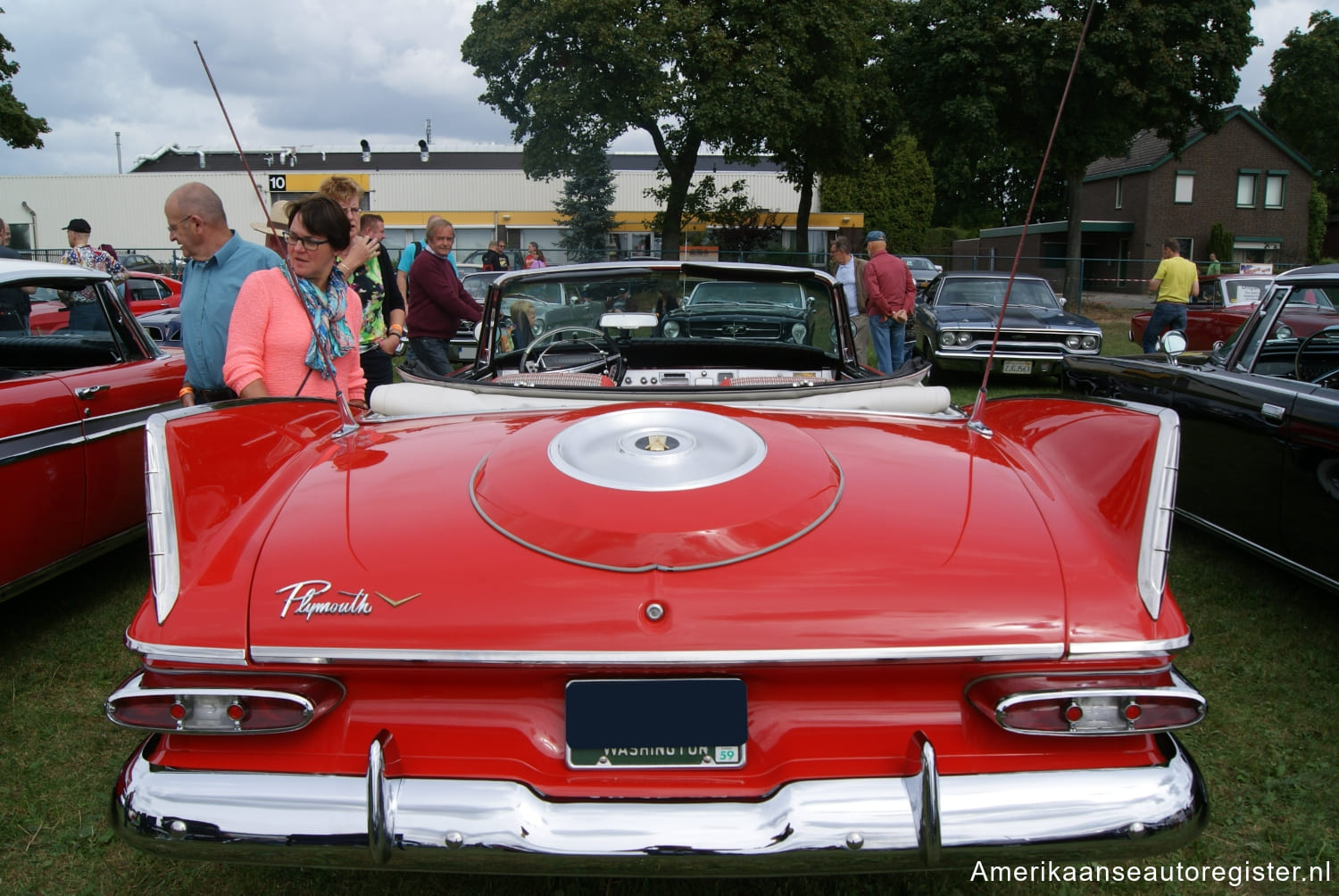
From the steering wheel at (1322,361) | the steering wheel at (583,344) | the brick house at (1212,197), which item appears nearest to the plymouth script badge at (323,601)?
the steering wheel at (583,344)

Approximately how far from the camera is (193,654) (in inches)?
61.7

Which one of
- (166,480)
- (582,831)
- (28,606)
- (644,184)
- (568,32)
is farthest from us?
(644,184)

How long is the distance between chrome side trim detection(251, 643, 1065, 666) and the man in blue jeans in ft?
32.8

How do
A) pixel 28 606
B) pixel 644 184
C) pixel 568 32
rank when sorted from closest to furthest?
pixel 28 606, pixel 568 32, pixel 644 184

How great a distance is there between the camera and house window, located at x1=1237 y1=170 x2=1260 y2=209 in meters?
39.7

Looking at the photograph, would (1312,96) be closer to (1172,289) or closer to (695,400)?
(1172,289)

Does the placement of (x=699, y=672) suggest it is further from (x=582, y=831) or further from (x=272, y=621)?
(x=272, y=621)

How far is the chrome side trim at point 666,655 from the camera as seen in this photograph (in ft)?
4.93

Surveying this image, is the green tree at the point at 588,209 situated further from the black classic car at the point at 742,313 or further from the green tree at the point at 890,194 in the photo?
the black classic car at the point at 742,313

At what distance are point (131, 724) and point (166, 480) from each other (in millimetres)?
506

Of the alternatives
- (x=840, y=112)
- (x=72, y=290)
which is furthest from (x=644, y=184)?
(x=72, y=290)

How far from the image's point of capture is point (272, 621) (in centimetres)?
157

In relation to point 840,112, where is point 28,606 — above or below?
below

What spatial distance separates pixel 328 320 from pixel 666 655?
86.7 inches
